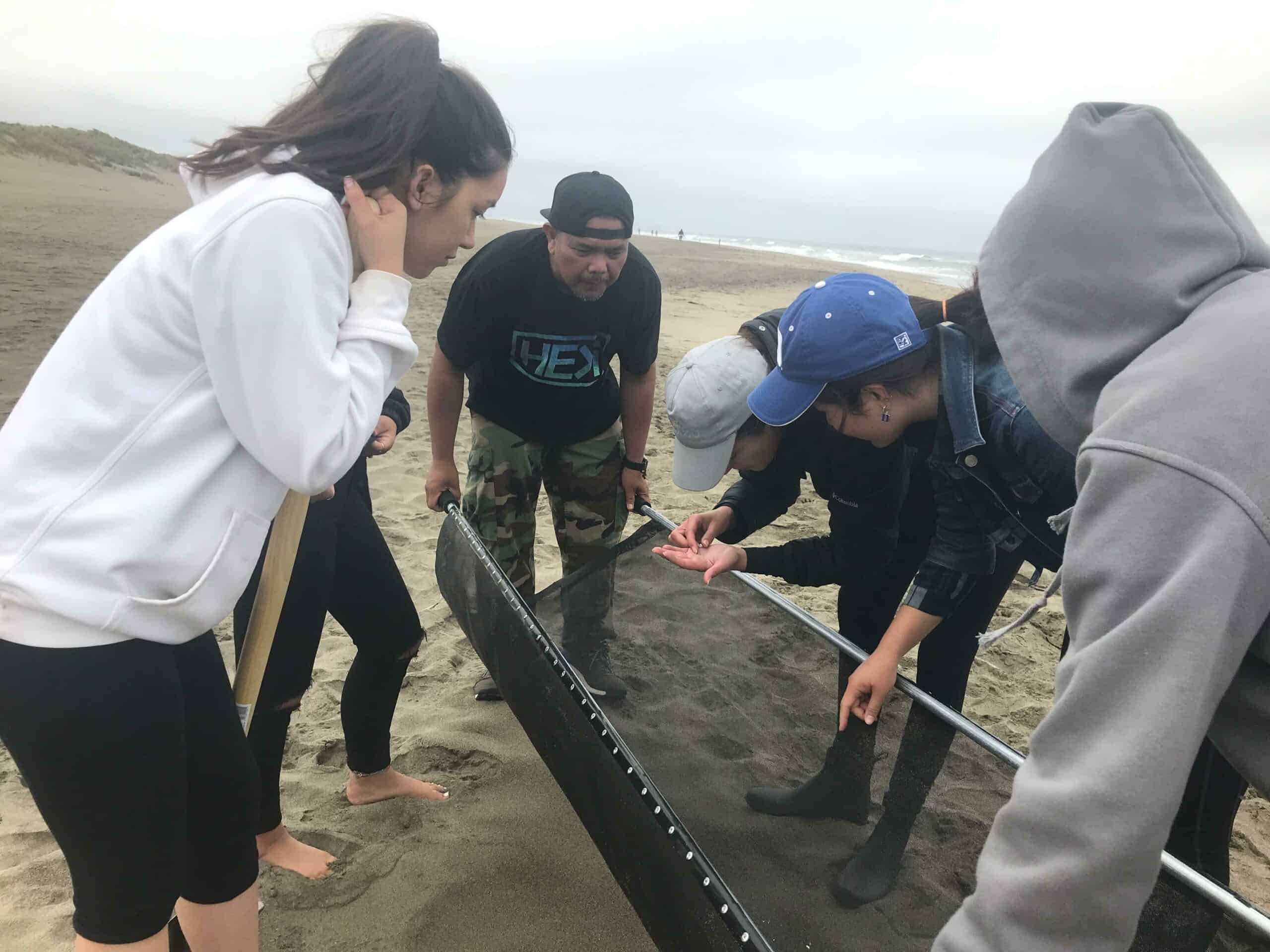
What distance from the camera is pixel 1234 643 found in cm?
66

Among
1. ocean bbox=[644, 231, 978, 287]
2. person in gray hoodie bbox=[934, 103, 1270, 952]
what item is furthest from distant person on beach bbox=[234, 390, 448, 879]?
ocean bbox=[644, 231, 978, 287]

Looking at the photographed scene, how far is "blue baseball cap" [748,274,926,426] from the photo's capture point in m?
1.62

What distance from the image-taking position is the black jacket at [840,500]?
1.97 metres

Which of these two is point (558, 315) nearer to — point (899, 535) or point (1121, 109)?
point (899, 535)

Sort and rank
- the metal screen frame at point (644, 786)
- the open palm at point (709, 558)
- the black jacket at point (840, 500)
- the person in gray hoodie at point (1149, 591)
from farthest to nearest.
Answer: the open palm at point (709, 558) < the black jacket at point (840, 500) < the metal screen frame at point (644, 786) < the person in gray hoodie at point (1149, 591)

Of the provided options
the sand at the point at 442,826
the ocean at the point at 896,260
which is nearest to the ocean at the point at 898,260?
the ocean at the point at 896,260

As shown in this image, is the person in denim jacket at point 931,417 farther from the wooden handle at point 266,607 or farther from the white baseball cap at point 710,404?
the wooden handle at point 266,607

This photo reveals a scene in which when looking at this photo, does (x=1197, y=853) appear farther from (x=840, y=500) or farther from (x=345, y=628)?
(x=345, y=628)

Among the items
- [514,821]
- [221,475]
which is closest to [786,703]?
[514,821]

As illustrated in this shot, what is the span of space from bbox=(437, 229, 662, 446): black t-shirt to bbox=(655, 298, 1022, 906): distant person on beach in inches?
20.3

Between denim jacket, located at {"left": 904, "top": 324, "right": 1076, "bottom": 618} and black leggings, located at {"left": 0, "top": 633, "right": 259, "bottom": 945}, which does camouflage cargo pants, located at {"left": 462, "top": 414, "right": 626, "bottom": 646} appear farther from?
black leggings, located at {"left": 0, "top": 633, "right": 259, "bottom": 945}

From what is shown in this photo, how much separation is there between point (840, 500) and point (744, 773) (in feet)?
2.33

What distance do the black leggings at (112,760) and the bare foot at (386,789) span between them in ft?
3.41

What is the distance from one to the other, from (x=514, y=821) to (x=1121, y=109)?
2.12m
